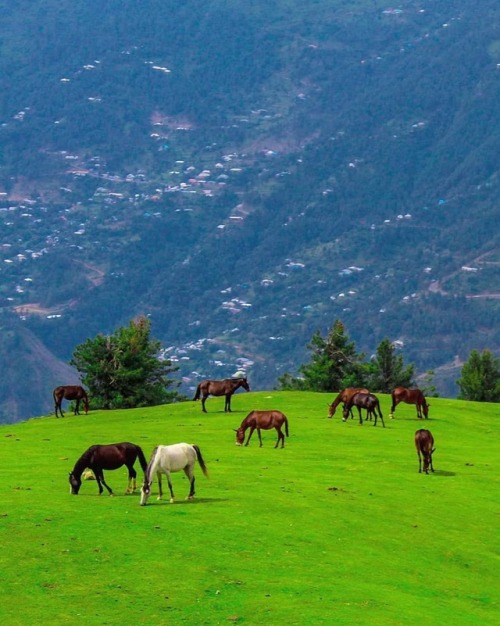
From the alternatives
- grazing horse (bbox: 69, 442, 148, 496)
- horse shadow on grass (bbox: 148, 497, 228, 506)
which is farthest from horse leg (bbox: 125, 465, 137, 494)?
horse shadow on grass (bbox: 148, 497, 228, 506)

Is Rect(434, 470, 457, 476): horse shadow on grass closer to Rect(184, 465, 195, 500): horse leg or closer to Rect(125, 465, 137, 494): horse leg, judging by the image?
Rect(184, 465, 195, 500): horse leg

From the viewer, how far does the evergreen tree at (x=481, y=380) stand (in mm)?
118062

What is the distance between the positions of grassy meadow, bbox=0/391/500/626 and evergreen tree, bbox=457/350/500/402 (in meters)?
63.4

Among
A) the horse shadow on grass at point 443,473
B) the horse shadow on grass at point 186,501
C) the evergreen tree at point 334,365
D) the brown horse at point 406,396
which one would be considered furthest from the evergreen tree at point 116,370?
the horse shadow on grass at point 186,501

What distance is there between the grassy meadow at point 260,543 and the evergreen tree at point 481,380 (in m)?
63.4

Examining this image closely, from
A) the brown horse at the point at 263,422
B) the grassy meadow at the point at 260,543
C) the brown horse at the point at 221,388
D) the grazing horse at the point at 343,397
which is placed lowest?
A: the grassy meadow at the point at 260,543

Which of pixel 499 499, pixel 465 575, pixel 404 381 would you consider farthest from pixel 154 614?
pixel 404 381

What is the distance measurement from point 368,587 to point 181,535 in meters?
5.26

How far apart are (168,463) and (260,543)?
18.4 feet

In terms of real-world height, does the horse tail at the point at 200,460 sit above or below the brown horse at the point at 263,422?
below

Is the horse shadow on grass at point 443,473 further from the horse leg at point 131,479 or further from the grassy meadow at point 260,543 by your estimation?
the horse leg at point 131,479

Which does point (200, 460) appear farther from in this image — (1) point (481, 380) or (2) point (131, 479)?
(1) point (481, 380)

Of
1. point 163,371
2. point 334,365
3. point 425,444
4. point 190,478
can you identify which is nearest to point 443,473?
point 425,444

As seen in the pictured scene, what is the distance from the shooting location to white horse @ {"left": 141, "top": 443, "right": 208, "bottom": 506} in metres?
39.7
